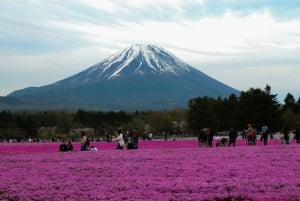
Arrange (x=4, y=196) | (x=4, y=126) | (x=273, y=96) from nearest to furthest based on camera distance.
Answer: (x=4, y=196) < (x=273, y=96) < (x=4, y=126)

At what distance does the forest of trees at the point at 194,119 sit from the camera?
91375 mm

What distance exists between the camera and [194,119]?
4070 inches

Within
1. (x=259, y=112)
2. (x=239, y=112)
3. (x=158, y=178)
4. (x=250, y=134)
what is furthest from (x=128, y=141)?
(x=239, y=112)

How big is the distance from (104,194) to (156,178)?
4005mm

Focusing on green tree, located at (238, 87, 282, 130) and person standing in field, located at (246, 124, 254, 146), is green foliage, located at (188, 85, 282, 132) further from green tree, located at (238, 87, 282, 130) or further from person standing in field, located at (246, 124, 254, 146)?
person standing in field, located at (246, 124, 254, 146)

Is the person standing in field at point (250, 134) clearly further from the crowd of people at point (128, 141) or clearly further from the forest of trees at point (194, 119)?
the forest of trees at point (194, 119)

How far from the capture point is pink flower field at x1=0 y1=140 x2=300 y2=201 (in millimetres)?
15062

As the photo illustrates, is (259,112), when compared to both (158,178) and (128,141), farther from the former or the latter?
(158,178)

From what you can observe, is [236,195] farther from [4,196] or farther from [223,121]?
[223,121]

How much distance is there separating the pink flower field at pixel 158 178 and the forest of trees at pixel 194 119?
64.7 meters

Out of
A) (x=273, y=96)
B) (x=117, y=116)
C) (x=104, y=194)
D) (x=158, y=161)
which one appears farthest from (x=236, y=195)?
(x=117, y=116)

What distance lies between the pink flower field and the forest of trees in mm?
64680

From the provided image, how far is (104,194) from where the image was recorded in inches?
603

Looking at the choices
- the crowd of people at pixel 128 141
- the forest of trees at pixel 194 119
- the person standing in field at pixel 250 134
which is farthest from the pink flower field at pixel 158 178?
the forest of trees at pixel 194 119
